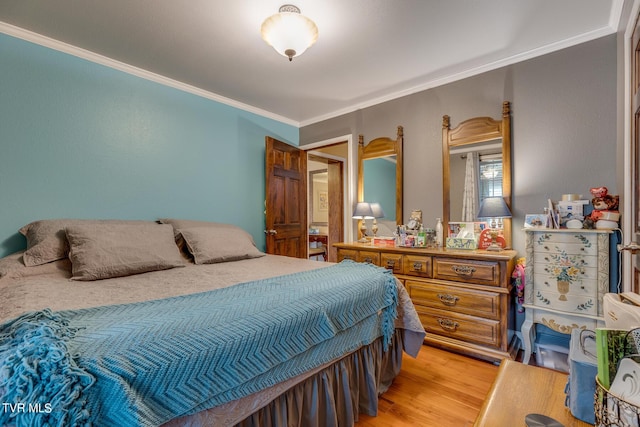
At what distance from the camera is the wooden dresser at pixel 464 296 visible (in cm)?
225

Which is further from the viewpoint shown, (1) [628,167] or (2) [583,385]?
(1) [628,167]

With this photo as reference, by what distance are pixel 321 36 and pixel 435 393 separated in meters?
2.58

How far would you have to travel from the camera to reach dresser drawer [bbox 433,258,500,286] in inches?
89.5

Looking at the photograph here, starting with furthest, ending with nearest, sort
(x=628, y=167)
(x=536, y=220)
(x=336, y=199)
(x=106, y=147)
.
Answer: (x=336, y=199) → (x=106, y=147) → (x=536, y=220) → (x=628, y=167)

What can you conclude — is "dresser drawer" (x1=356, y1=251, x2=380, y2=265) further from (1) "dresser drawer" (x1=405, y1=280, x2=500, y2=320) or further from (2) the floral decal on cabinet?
(2) the floral decal on cabinet

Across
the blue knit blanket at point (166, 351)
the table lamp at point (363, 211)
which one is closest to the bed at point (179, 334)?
the blue knit blanket at point (166, 351)

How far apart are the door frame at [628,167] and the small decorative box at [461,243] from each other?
3.00 ft

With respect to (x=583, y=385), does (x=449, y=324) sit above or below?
below

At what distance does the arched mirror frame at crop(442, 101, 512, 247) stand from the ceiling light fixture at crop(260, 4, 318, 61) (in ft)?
5.45

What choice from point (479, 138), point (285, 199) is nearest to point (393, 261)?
point (479, 138)

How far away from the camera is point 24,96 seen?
2193 millimetres

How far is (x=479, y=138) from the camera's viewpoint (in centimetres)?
274

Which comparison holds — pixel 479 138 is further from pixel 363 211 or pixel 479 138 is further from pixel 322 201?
pixel 322 201

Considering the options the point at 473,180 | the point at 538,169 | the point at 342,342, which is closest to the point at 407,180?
the point at 473,180
